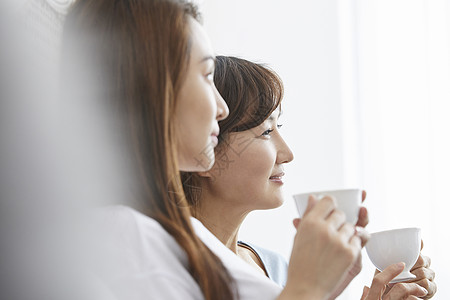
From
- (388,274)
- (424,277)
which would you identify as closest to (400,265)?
(388,274)

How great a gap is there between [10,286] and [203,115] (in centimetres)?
38

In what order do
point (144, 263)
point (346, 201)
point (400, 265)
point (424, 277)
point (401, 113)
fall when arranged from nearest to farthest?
point (144, 263) < point (346, 201) < point (400, 265) < point (424, 277) < point (401, 113)

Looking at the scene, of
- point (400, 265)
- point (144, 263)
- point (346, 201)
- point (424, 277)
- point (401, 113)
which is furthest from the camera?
point (401, 113)

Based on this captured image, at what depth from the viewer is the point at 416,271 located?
4.33 ft

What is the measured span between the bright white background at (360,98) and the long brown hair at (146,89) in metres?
1.44

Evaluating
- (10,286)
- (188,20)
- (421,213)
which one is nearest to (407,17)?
(421,213)

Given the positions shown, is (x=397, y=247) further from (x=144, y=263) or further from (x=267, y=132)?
(x=144, y=263)

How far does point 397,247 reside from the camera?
3.78 feet

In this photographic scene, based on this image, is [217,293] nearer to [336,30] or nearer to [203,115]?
[203,115]

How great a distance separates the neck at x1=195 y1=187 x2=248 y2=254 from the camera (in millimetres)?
1389

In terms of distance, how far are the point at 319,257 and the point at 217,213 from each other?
64 centimetres

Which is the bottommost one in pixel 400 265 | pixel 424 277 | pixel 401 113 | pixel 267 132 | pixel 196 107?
pixel 424 277

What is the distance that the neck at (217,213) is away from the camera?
139cm

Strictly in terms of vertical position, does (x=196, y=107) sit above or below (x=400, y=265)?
above
